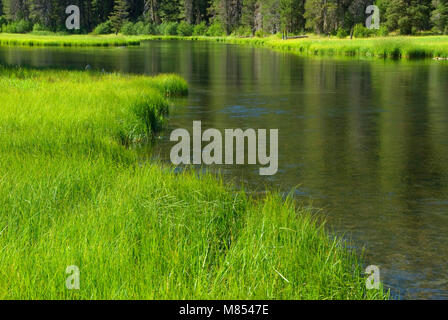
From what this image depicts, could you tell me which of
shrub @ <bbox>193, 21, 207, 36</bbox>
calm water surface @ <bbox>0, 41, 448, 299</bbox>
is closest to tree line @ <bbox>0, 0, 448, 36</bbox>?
shrub @ <bbox>193, 21, 207, 36</bbox>

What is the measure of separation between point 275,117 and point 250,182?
10347 millimetres

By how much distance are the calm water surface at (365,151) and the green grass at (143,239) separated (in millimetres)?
1188

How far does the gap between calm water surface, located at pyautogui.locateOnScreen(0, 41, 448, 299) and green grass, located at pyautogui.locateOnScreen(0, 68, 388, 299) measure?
1.19 m

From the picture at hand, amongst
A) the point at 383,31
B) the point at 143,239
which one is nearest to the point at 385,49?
the point at 383,31

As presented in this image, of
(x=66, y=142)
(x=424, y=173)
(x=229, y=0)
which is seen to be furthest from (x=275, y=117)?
(x=229, y=0)

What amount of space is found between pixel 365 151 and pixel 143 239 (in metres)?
11.1

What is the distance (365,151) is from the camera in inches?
675

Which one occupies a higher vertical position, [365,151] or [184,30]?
[184,30]

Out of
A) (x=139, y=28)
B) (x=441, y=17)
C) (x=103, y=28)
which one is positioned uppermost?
(x=139, y=28)

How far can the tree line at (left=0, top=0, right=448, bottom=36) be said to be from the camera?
9512 cm

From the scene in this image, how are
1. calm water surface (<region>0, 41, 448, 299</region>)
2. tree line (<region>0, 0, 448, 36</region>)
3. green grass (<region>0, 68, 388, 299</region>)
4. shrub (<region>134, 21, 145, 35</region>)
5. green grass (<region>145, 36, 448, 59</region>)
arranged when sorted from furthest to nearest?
shrub (<region>134, 21, 145, 35</region>) → tree line (<region>0, 0, 448, 36</region>) → green grass (<region>145, 36, 448, 59</region>) → calm water surface (<region>0, 41, 448, 299</region>) → green grass (<region>0, 68, 388, 299</region>)

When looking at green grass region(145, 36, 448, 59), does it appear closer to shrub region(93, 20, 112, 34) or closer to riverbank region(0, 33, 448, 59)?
riverbank region(0, 33, 448, 59)

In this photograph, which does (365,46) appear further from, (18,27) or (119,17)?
(119,17)

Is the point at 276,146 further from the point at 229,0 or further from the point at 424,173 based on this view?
the point at 229,0
